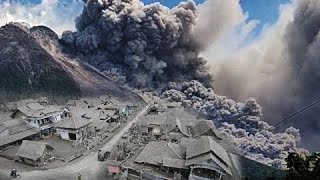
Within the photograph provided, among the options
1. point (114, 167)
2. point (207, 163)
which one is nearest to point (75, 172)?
point (114, 167)

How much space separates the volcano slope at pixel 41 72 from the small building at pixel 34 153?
106ft

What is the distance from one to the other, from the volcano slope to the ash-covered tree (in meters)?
57.2

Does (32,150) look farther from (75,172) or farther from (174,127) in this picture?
(174,127)

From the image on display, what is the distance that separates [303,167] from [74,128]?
3353 cm

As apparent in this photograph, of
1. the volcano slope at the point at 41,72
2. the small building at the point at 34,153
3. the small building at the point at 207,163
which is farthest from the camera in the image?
the volcano slope at the point at 41,72

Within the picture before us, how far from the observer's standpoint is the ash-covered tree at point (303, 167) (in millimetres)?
21531

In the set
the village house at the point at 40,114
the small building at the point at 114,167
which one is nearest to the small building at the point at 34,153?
the small building at the point at 114,167

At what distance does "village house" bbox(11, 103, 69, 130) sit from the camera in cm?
5178

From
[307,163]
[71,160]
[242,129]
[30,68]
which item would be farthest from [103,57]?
[307,163]

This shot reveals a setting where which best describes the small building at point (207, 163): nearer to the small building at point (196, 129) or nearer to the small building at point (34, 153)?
the small building at point (196, 129)

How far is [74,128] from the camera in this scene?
4803 cm

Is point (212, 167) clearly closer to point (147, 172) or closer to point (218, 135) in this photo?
point (147, 172)

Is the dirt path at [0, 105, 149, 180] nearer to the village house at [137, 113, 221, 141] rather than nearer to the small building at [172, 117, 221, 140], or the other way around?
the village house at [137, 113, 221, 141]

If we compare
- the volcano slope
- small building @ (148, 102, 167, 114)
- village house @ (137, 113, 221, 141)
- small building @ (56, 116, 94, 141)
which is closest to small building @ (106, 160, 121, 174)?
village house @ (137, 113, 221, 141)
